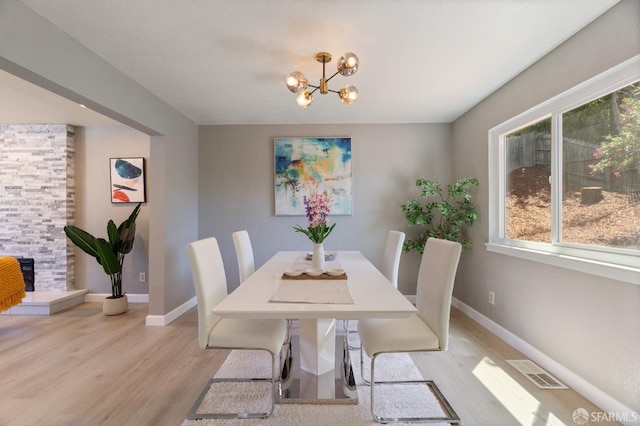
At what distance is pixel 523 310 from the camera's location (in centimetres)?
252

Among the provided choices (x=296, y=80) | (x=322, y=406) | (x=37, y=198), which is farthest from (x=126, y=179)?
(x=322, y=406)

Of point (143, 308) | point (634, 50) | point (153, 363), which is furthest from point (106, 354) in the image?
point (634, 50)

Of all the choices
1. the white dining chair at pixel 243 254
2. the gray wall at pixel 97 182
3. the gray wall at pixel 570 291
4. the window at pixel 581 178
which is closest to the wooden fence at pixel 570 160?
the window at pixel 581 178

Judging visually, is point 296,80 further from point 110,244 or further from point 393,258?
point 110,244

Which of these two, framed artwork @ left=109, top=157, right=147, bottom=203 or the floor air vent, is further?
framed artwork @ left=109, top=157, right=147, bottom=203

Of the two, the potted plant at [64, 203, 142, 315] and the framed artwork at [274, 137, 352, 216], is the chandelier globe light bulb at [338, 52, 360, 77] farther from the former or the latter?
the potted plant at [64, 203, 142, 315]

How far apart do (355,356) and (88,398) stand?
6.10ft

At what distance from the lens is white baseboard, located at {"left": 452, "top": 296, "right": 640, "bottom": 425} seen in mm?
1657

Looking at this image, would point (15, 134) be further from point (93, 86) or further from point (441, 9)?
point (441, 9)

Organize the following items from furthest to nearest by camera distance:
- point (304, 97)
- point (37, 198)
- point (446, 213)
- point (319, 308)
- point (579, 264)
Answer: point (37, 198), point (446, 213), point (304, 97), point (579, 264), point (319, 308)

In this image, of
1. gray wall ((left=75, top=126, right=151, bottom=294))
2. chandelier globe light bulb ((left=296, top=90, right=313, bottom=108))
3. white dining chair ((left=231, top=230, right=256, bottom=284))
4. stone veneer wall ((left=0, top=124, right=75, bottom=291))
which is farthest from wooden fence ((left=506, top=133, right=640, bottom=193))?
stone veneer wall ((left=0, top=124, right=75, bottom=291))

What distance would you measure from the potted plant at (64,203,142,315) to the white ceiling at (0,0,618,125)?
4.73ft

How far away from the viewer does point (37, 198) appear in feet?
12.9

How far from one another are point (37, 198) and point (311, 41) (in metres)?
4.20
